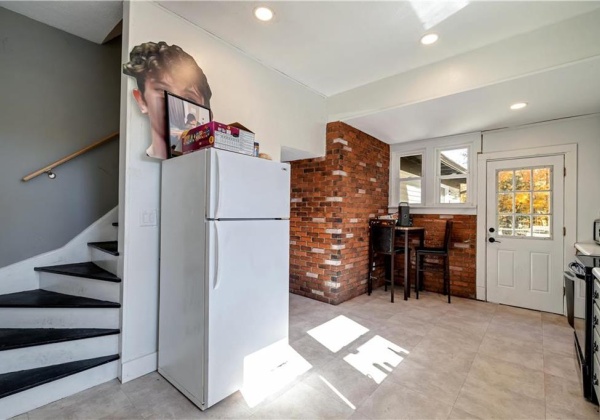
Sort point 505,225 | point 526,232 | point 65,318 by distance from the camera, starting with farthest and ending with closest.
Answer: point 505,225 → point 526,232 → point 65,318

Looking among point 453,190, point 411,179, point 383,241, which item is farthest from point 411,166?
point 383,241

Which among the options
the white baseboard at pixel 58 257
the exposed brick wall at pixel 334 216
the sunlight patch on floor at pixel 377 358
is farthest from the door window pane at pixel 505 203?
the white baseboard at pixel 58 257

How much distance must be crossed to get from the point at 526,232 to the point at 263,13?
13.7 feet

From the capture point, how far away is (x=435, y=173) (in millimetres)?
4391

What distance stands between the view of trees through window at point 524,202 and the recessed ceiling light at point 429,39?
2.37m

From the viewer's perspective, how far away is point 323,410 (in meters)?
1.73

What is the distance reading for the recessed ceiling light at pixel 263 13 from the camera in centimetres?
218

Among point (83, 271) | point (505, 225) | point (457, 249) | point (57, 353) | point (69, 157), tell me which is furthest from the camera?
point (457, 249)

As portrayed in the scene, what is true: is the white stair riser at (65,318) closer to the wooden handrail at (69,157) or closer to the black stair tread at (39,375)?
the black stair tread at (39,375)

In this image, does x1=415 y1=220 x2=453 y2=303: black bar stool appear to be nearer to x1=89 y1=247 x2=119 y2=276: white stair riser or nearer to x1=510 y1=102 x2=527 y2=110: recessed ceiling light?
x1=510 y1=102 x2=527 y2=110: recessed ceiling light

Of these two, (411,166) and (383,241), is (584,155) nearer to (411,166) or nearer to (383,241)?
(411,166)

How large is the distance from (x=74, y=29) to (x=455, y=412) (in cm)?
433

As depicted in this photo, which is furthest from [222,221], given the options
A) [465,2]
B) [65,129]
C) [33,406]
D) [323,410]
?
[465,2]

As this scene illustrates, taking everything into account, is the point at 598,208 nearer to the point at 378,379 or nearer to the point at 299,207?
the point at 378,379
